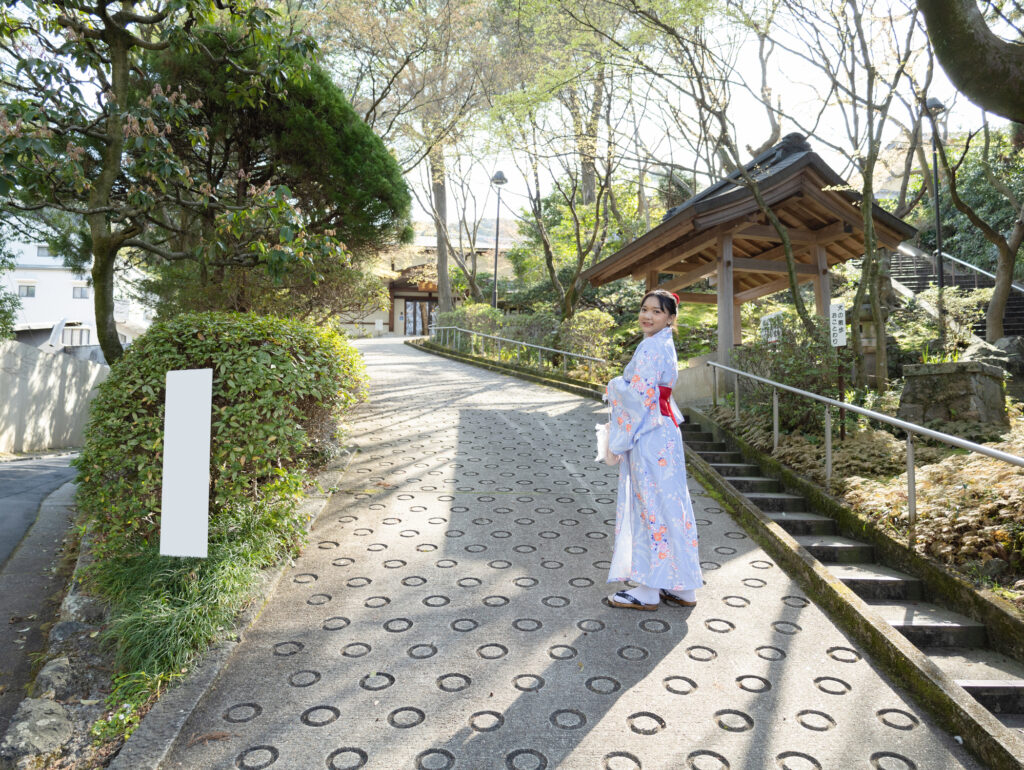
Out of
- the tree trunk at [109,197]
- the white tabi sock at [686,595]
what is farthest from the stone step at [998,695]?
the tree trunk at [109,197]

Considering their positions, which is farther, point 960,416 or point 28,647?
point 960,416

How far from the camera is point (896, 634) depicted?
333cm

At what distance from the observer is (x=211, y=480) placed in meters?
4.09

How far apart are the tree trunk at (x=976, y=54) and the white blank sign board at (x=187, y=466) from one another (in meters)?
4.83

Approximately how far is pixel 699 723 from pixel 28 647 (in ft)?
11.8

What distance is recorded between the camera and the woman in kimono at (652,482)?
12.5ft

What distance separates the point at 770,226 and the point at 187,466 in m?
9.71

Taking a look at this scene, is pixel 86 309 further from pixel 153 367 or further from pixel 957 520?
pixel 957 520

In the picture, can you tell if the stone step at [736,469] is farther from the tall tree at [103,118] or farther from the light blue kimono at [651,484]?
the tall tree at [103,118]

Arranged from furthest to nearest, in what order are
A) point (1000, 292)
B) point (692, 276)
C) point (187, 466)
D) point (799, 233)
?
point (692, 276) < point (1000, 292) < point (799, 233) < point (187, 466)

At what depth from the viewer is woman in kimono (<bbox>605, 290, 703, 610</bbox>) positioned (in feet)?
12.5

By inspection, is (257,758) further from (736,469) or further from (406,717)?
(736,469)

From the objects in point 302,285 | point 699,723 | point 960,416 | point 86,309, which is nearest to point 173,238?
point 302,285

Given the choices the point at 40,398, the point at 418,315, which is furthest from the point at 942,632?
the point at 418,315
